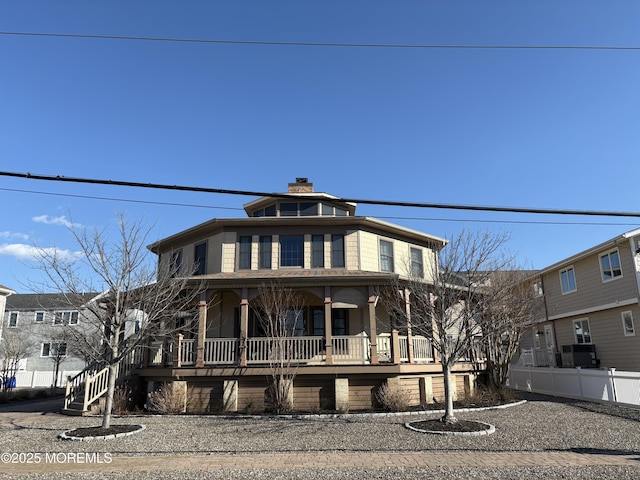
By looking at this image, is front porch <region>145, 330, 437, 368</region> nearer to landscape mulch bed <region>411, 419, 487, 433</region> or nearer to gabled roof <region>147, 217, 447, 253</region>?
landscape mulch bed <region>411, 419, 487, 433</region>

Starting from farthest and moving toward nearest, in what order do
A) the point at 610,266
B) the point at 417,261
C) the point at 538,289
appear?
the point at 538,289
the point at 417,261
the point at 610,266

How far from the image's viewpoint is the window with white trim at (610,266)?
1988 cm

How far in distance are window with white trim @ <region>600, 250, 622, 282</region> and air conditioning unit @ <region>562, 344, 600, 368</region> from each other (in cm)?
339

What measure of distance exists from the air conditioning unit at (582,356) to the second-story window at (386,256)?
32.8 feet

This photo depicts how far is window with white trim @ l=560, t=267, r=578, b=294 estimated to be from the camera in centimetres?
2332

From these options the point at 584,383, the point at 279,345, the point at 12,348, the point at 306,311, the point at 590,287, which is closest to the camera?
the point at 279,345

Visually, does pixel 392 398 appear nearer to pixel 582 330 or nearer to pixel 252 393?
pixel 252 393

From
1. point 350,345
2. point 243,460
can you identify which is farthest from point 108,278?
point 350,345

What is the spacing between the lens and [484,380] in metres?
19.0

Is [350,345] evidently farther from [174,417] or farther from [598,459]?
[598,459]

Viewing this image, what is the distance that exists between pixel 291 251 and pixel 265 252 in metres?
1.07

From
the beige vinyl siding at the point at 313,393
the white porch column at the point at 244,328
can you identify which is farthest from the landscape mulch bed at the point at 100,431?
the beige vinyl siding at the point at 313,393

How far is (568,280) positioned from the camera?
23.8 metres

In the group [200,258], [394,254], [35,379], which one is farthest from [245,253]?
[35,379]
